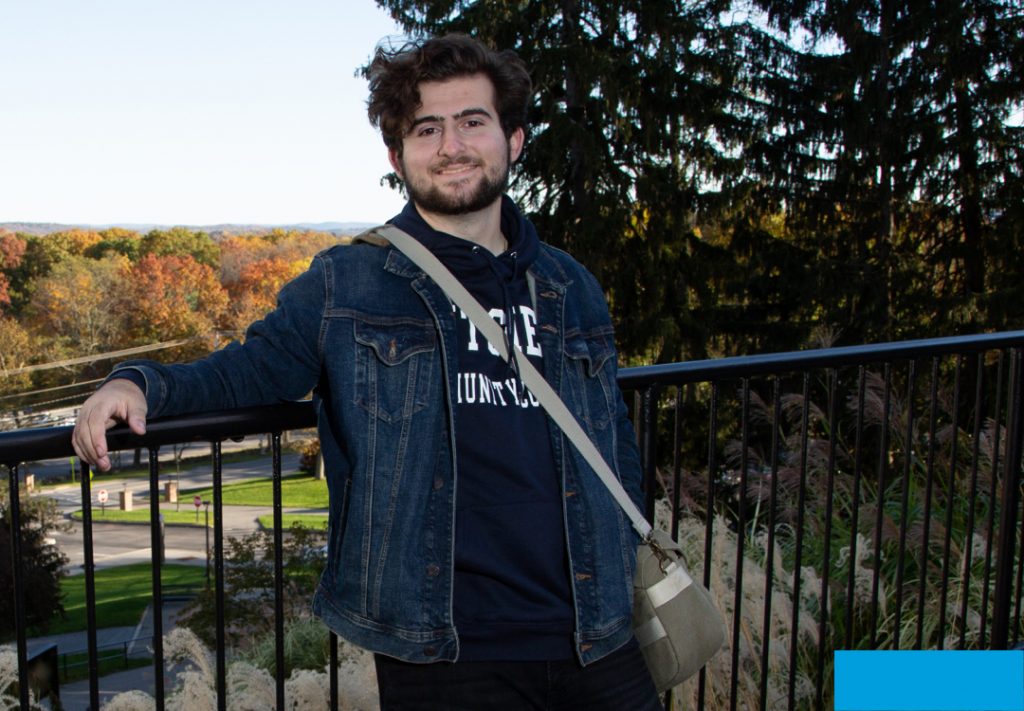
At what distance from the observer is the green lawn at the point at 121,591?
32469mm

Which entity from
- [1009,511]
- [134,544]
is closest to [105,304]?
[134,544]

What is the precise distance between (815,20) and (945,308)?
218 inches

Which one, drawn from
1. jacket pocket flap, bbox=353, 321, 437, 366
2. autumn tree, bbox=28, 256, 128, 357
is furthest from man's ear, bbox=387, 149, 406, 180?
autumn tree, bbox=28, 256, 128, 357

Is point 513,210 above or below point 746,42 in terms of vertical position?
below

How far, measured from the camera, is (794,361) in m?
2.36

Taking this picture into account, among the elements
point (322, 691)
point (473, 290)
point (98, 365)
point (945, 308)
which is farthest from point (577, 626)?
point (98, 365)

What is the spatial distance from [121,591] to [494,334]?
37812 millimetres

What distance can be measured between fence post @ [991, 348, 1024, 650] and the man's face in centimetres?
199

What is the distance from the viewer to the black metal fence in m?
1.67

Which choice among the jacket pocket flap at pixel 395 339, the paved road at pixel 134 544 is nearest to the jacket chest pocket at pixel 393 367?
the jacket pocket flap at pixel 395 339

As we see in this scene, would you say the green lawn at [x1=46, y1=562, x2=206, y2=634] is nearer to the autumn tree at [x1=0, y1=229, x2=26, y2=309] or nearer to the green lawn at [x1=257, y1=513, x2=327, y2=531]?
the green lawn at [x1=257, y1=513, x2=327, y2=531]

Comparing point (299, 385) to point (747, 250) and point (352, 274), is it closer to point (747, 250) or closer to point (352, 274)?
point (352, 274)

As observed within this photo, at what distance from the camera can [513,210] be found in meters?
1.87

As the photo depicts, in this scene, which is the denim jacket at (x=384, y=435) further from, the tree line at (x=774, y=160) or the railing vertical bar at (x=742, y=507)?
the tree line at (x=774, y=160)
